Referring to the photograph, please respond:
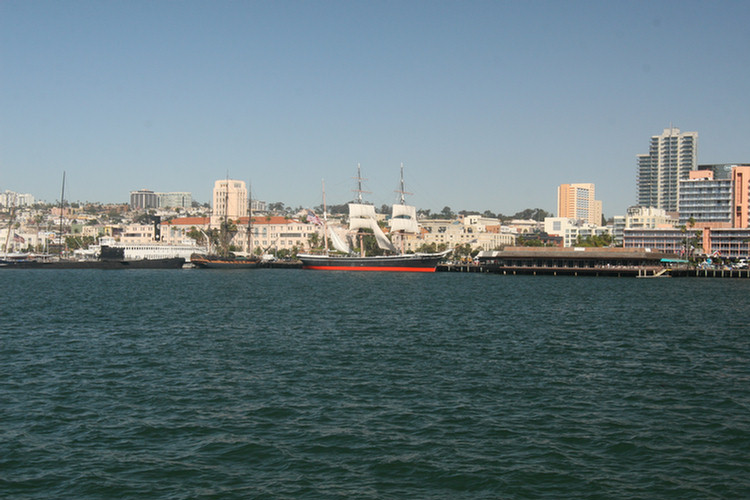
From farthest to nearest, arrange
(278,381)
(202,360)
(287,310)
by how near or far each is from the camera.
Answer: (287,310), (202,360), (278,381)

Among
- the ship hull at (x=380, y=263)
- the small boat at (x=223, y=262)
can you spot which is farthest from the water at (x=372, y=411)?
the small boat at (x=223, y=262)

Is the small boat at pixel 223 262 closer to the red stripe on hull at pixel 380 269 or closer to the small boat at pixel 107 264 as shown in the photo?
the small boat at pixel 107 264

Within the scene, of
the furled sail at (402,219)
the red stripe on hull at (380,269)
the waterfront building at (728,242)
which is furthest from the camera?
the waterfront building at (728,242)

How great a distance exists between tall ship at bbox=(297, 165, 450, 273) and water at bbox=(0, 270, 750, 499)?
106439 millimetres

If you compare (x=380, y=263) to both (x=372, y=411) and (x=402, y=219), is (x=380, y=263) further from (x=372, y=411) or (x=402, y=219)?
(x=372, y=411)

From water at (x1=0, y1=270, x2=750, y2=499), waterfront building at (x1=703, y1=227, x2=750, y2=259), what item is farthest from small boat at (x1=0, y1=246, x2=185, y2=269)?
waterfront building at (x1=703, y1=227, x2=750, y2=259)

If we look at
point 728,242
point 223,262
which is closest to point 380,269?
point 223,262

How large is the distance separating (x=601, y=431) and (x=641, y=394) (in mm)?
5412

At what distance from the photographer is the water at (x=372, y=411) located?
53.1 feet

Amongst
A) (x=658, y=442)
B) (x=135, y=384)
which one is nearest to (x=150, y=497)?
(x=135, y=384)

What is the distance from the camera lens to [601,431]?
1984 cm

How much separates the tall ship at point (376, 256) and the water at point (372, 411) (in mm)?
106439

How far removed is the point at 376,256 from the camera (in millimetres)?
162250

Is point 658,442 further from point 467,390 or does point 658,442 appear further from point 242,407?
point 242,407
